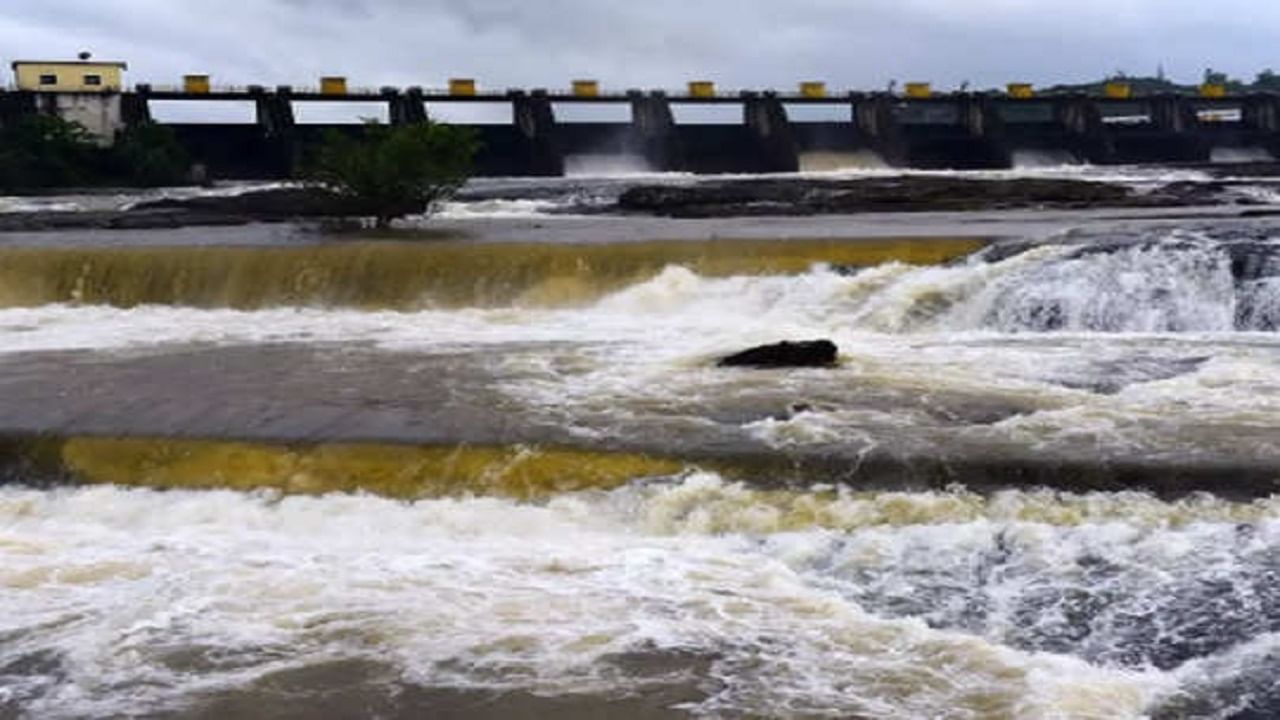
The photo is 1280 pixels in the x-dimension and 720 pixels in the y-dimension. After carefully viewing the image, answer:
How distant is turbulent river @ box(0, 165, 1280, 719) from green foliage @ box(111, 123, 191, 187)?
30744mm

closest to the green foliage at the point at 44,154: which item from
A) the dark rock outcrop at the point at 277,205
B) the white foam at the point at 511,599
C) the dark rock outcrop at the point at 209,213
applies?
the dark rock outcrop at the point at 277,205

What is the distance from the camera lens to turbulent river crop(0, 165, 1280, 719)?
5684mm

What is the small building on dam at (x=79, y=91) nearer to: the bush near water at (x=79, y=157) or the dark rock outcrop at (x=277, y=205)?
the bush near water at (x=79, y=157)

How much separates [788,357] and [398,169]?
15.4m

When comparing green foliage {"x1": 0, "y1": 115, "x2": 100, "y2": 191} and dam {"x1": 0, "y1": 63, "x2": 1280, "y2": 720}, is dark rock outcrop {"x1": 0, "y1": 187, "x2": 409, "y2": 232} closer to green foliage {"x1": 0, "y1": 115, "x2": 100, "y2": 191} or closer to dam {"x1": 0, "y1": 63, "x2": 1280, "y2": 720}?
dam {"x1": 0, "y1": 63, "x2": 1280, "y2": 720}

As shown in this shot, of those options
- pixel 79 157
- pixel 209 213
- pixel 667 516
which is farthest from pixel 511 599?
pixel 79 157

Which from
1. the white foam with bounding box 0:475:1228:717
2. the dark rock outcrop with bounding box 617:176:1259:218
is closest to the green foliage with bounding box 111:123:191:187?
the dark rock outcrop with bounding box 617:176:1259:218

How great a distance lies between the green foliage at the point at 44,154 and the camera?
42.8 metres

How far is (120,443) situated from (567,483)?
306 cm

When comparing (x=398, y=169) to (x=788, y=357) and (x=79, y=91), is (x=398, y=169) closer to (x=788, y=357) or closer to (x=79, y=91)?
(x=788, y=357)

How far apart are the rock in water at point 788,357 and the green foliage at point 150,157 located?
35800mm

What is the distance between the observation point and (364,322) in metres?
15.9

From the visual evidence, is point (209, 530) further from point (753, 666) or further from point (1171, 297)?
point (1171, 297)

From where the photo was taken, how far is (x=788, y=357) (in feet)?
38.4
